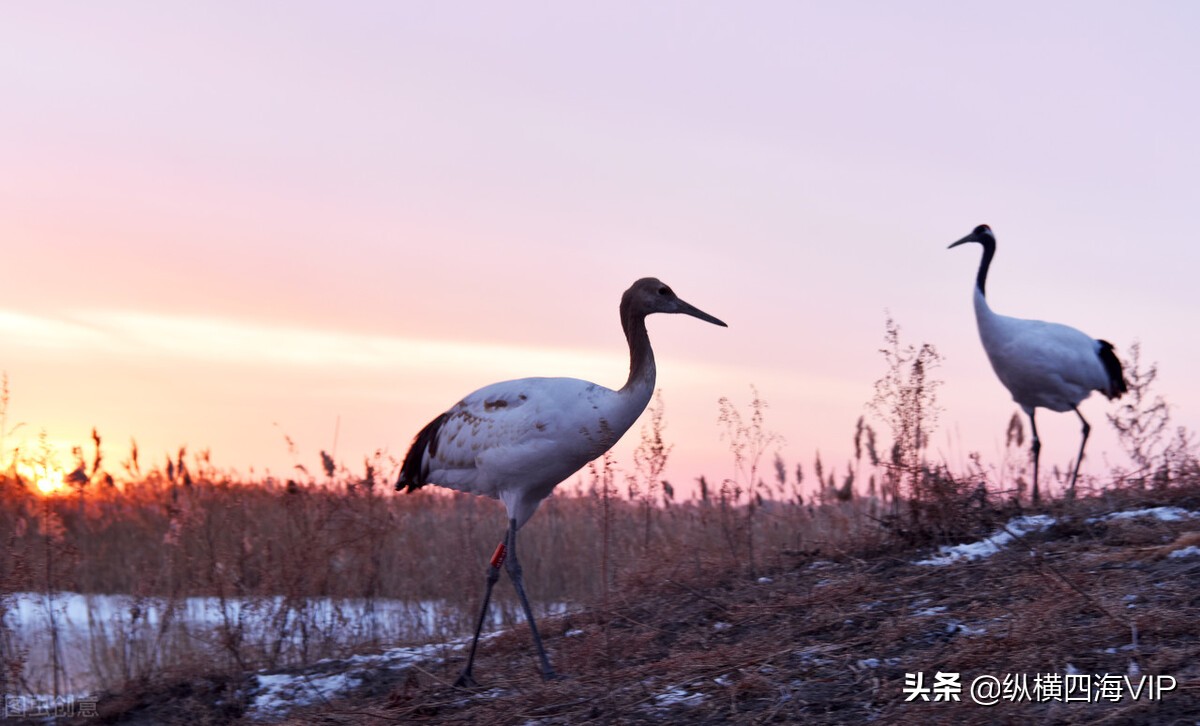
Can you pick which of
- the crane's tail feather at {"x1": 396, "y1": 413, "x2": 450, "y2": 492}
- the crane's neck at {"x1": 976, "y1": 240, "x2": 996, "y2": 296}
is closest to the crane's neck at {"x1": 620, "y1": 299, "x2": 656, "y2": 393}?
the crane's tail feather at {"x1": 396, "y1": 413, "x2": 450, "y2": 492}

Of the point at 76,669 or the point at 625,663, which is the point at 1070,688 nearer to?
the point at 625,663

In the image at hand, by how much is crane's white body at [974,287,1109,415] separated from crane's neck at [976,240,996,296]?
0.69 metres

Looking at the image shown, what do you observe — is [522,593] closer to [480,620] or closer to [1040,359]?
[480,620]

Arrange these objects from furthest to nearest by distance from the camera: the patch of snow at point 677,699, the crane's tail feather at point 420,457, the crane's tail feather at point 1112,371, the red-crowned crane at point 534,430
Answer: the crane's tail feather at point 1112,371 → the crane's tail feather at point 420,457 → the red-crowned crane at point 534,430 → the patch of snow at point 677,699

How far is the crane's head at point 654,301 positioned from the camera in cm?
702

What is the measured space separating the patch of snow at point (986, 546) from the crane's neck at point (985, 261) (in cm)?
429

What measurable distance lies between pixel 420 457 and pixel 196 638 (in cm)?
195

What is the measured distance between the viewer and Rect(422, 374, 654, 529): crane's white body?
646 centimetres

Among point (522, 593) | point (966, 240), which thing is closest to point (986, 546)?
point (522, 593)

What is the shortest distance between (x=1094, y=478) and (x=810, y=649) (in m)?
4.42

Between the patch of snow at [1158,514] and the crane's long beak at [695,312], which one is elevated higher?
the crane's long beak at [695,312]

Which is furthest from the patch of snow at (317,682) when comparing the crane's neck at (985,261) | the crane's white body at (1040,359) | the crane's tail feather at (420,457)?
the crane's neck at (985,261)

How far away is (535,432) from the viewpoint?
646cm

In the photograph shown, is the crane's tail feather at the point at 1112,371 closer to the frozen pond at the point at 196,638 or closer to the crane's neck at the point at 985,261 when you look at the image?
the crane's neck at the point at 985,261
